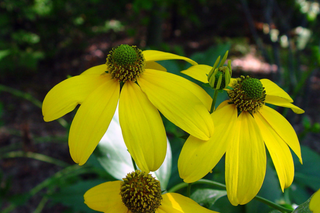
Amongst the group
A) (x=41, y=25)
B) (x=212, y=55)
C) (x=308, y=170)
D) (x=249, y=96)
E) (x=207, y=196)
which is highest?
(x=41, y=25)

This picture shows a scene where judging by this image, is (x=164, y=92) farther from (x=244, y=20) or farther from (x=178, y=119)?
(x=244, y=20)

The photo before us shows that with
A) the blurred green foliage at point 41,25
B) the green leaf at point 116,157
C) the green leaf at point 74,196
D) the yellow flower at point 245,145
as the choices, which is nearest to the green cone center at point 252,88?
the yellow flower at point 245,145

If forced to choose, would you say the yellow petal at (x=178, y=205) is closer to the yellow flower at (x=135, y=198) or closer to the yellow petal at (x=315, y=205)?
the yellow flower at (x=135, y=198)

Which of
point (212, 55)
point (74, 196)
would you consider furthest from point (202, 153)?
point (74, 196)

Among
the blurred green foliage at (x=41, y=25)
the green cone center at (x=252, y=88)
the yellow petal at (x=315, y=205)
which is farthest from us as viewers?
the blurred green foliage at (x=41, y=25)

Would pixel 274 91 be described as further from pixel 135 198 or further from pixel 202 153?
pixel 135 198

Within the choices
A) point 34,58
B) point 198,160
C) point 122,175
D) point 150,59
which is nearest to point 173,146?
point 122,175
